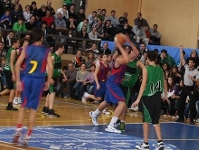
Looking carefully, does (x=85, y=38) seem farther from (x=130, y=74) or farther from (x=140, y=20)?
(x=130, y=74)

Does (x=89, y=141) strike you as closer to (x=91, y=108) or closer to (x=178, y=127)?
(x=178, y=127)

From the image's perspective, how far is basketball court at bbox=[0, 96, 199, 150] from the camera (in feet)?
A: 41.2

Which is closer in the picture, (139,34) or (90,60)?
(90,60)

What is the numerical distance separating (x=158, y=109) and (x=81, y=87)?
34.7ft

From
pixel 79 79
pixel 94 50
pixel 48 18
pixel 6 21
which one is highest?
pixel 48 18

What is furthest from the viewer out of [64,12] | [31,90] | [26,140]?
[64,12]

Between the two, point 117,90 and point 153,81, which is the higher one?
point 153,81

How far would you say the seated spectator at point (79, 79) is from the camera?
2364 centimetres

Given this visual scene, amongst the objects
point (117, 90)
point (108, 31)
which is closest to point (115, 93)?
point (117, 90)

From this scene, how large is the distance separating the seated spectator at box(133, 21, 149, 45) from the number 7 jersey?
14639mm

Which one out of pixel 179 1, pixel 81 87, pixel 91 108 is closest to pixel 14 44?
pixel 91 108

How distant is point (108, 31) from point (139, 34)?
1.34 metres

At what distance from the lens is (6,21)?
2536 cm

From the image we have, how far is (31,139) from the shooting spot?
1272 centimetres
